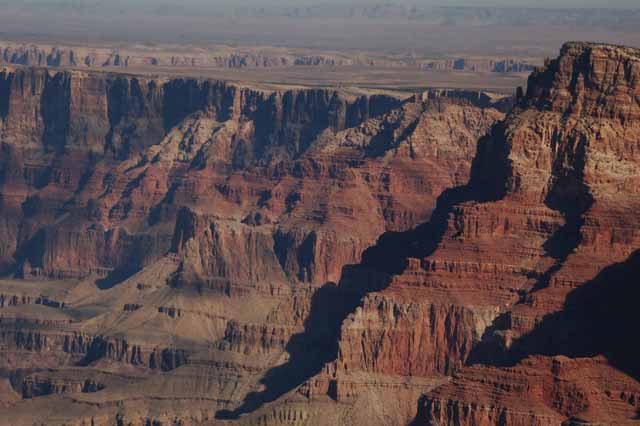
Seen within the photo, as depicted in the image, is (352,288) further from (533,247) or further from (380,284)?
(533,247)

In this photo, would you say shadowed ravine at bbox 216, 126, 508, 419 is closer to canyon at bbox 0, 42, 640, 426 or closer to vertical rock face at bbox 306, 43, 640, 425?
canyon at bbox 0, 42, 640, 426

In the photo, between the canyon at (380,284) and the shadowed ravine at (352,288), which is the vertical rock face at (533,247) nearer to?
the canyon at (380,284)

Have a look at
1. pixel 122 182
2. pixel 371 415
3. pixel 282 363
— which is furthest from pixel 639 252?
pixel 122 182

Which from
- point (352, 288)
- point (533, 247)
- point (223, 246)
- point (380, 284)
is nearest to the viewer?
point (533, 247)

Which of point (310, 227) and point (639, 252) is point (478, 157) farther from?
point (310, 227)

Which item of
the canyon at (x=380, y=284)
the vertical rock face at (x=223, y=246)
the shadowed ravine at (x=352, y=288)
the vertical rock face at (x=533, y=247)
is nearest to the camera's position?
the canyon at (x=380, y=284)

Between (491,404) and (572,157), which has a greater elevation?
(572,157)

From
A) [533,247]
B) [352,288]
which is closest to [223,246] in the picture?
[352,288]

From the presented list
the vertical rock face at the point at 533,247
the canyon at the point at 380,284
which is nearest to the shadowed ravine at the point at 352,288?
the canyon at the point at 380,284
